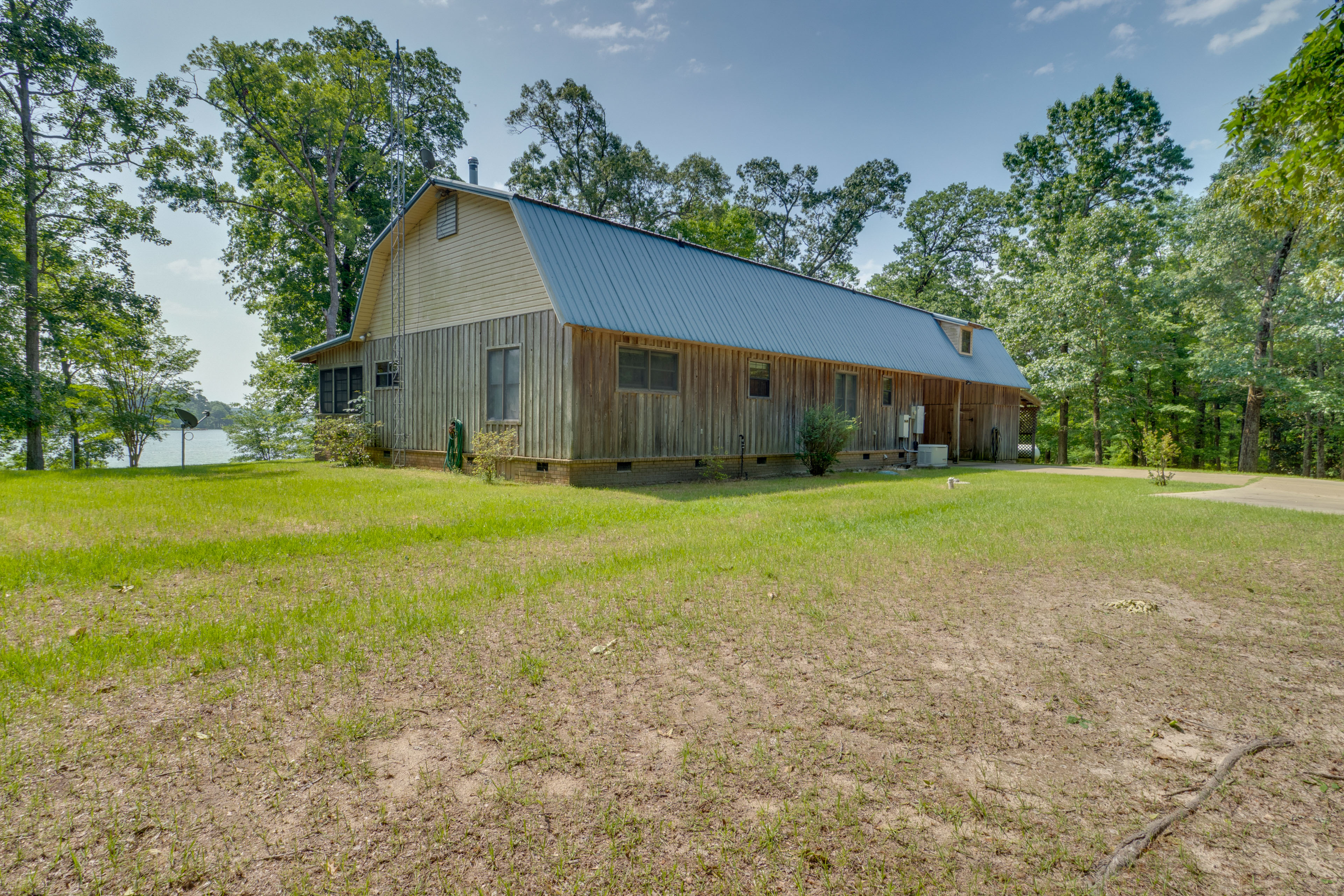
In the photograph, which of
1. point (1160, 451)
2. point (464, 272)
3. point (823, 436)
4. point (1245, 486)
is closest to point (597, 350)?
point (464, 272)

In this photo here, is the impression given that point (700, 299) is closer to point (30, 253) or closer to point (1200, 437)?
point (30, 253)

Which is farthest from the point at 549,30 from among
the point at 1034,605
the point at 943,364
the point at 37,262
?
the point at 1034,605

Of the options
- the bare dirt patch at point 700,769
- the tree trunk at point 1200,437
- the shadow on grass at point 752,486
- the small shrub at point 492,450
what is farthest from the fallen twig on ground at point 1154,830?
the tree trunk at point 1200,437

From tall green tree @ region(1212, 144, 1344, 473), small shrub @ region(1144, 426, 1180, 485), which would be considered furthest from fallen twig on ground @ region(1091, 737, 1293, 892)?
tall green tree @ region(1212, 144, 1344, 473)

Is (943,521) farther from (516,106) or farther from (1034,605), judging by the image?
(516,106)

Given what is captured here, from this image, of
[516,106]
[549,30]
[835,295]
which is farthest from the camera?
[516,106]

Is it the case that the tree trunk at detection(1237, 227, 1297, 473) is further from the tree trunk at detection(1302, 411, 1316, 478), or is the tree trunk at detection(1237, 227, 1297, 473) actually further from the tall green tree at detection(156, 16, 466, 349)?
the tall green tree at detection(156, 16, 466, 349)

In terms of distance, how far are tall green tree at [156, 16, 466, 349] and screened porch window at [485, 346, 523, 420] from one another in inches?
535

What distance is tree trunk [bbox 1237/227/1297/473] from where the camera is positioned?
1798cm

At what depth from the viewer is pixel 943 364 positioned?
19.5 metres

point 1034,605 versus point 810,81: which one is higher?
point 810,81

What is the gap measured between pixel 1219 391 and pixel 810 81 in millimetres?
19944

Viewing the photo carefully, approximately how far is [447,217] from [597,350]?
18.4ft

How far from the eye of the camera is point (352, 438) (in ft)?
49.7
